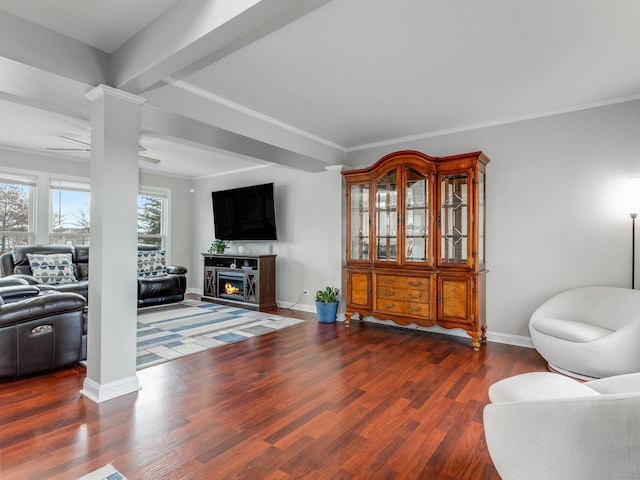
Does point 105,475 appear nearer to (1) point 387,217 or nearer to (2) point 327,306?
(2) point 327,306

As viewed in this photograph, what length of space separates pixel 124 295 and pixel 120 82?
1535 millimetres

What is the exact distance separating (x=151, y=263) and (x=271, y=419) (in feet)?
15.7

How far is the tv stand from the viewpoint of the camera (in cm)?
597

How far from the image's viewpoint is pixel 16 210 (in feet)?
17.7

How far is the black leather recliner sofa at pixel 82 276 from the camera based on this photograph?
4.79 meters

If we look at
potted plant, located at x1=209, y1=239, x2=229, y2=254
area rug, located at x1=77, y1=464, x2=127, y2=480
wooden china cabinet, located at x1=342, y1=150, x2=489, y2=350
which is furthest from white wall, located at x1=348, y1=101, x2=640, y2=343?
potted plant, located at x1=209, y1=239, x2=229, y2=254

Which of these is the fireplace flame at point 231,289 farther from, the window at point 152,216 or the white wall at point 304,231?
the window at point 152,216

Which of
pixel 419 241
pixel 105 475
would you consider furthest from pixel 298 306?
pixel 105 475

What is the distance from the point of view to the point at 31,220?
18.3ft

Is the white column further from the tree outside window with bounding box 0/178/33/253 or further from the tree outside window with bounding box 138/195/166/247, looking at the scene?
the tree outside window with bounding box 138/195/166/247

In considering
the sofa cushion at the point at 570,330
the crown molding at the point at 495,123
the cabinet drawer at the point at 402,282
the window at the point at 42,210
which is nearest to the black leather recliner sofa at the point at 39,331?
the window at the point at 42,210

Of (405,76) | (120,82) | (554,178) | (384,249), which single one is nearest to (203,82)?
(120,82)

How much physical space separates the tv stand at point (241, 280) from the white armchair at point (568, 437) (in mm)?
4763

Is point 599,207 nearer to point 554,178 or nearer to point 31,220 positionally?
point 554,178
